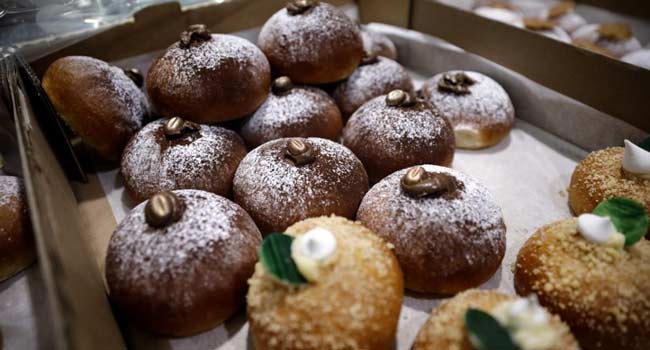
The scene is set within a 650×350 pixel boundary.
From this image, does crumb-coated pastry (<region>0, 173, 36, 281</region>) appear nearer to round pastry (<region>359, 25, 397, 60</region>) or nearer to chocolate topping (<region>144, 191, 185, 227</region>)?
chocolate topping (<region>144, 191, 185, 227</region>)

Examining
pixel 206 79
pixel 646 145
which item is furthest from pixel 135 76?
pixel 646 145

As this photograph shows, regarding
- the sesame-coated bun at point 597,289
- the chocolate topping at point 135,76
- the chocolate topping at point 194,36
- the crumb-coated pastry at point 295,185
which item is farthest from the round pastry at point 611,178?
the chocolate topping at point 135,76

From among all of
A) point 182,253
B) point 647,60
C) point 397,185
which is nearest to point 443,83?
point 397,185

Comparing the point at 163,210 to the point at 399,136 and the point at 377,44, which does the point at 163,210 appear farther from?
the point at 377,44

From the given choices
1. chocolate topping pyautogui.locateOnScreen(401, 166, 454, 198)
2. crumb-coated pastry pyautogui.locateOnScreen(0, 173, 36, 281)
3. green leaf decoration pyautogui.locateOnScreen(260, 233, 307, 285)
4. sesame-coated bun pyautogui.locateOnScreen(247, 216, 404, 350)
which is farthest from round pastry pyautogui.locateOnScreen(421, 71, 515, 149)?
crumb-coated pastry pyautogui.locateOnScreen(0, 173, 36, 281)

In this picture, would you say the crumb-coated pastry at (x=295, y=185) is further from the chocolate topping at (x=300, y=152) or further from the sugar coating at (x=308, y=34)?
the sugar coating at (x=308, y=34)

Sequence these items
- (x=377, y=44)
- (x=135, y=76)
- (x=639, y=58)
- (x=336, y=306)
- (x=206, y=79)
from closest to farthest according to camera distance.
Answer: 1. (x=336, y=306)
2. (x=206, y=79)
3. (x=135, y=76)
4. (x=639, y=58)
5. (x=377, y=44)
